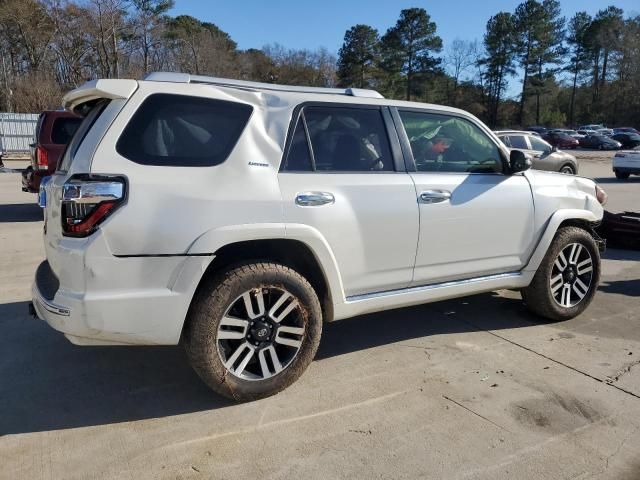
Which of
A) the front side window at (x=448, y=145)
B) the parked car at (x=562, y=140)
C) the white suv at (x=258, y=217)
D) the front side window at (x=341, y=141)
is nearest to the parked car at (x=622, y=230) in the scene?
the white suv at (x=258, y=217)

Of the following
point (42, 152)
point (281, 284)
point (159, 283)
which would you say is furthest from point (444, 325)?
point (42, 152)

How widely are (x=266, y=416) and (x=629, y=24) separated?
87.9 m

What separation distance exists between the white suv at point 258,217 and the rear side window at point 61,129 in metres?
6.63

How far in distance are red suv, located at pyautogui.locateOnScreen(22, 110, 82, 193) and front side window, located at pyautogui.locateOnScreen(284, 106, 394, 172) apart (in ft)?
22.9

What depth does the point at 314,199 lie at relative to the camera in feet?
11.3

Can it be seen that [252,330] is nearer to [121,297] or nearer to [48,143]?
[121,297]

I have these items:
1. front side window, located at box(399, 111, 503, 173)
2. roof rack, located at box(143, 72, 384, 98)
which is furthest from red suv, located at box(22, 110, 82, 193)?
front side window, located at box(399, 111, 503, 173)

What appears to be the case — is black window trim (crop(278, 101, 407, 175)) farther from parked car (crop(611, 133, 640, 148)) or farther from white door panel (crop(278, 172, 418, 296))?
parked car (crop(611, 133, 640, 148))

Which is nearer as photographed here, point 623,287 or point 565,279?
point 565,279

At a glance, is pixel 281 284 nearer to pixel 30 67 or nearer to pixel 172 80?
pixel 172 80

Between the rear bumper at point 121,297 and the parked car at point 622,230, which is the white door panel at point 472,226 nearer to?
the rear bumper at point 121,297

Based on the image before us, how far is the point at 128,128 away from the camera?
3020 millimetres

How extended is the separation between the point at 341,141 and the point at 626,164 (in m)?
20.0

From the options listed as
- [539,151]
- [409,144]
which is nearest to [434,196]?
[409,144]
